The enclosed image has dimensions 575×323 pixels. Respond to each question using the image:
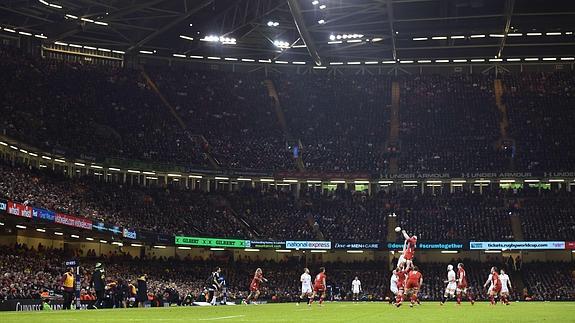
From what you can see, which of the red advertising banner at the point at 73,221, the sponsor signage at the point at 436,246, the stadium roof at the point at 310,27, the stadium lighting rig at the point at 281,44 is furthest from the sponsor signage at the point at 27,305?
the stadium lighting rig at the point at 281,44

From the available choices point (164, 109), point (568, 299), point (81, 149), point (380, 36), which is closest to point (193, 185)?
point (164, 109)

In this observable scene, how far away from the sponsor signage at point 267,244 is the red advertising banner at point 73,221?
20174 millimetres

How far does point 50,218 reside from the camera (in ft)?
179

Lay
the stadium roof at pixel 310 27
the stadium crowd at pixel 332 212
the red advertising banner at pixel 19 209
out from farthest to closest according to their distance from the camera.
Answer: the stadium crowd at pixel 332 212, the stadium roof at pixel 310 27, the red advertising banner at pixel 19 209

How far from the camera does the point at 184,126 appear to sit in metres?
86.0

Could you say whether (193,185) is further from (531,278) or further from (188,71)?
(531,278)

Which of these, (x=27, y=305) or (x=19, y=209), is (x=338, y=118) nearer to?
(x=19, y=209)

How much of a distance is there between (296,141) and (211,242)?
19.6m

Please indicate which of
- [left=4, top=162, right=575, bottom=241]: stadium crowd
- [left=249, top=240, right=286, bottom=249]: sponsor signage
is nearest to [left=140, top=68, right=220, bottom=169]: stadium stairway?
[left=4, top=162, right=575, bottom=241]: stadium crowd

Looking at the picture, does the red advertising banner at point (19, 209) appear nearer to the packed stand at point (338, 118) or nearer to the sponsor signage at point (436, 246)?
the sponsor signage at point (436, 246)

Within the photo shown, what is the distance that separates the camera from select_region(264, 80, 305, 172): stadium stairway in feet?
284

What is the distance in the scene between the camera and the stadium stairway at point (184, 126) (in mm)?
83506

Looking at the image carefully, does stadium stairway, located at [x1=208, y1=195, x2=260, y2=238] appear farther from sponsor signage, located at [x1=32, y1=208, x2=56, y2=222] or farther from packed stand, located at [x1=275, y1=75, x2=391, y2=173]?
sponsor signage, located at [x1=32, y1=208, x2=56, y2=222]

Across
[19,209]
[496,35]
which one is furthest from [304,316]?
[496,35]
